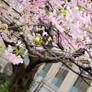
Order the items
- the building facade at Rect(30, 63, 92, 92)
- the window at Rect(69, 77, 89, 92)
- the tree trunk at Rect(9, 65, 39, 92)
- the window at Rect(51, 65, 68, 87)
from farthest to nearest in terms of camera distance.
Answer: the window at Rect(51, 65, 68, 87) < the building facade at Rect(30, 63, 92, 92) < the window at Rect(69, 77, 89, 92) < the tree trunk at Rect(9, 65, 39, 92)

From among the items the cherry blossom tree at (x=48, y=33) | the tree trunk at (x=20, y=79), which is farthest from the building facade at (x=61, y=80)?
the cherry blossom tree at (x=48, y=33)

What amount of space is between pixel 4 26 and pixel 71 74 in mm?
9244

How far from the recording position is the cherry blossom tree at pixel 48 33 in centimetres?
301

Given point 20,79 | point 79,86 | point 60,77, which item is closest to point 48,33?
point 20,79

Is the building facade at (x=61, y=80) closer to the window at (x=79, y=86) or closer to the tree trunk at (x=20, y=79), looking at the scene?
the window at (x=79, y=86)

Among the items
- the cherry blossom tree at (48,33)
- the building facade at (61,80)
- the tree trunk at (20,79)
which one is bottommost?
the building facade at (61,80)

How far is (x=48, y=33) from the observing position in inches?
166

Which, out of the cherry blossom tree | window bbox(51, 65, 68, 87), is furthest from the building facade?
Result: the cherry blossom tree

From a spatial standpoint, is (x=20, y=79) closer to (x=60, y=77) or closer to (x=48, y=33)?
(x=48, y=33)

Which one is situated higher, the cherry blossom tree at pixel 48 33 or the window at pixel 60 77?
the cherry blossom tree at pixel 48 33

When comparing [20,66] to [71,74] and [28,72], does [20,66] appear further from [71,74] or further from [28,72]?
[71,74]

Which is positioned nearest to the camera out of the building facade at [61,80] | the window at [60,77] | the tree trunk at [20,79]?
the tree trunk at [20,79]

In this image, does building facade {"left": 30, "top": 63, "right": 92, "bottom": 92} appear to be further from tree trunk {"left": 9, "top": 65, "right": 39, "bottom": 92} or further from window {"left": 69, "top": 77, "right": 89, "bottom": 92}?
tree trunk {"left": 9, "top": 65, "right": 39, "bottom": 92}

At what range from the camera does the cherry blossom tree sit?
3.01 metres
